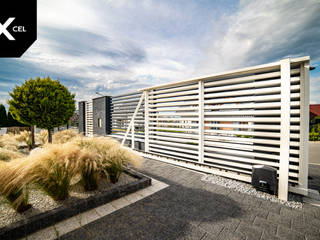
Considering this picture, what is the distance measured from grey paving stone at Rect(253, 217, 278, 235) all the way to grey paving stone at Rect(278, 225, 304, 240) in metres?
0.06

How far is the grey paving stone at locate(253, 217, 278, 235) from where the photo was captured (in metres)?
1.66

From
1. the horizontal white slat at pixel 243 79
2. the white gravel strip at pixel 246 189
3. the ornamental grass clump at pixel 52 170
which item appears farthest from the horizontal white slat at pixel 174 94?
the ornamental grass clump at pixel 52 170

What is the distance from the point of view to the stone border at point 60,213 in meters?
1.43

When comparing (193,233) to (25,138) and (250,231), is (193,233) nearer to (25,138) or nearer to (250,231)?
(250,231)

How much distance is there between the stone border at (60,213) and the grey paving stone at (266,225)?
1.91 meters

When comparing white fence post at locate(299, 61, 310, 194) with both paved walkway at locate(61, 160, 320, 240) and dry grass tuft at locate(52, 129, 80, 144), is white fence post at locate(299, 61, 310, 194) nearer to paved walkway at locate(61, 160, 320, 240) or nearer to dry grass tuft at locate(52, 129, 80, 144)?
paved walkway at locate(61, 160, 320, 240)

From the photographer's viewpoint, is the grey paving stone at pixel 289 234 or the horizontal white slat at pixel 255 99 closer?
the grey paving stone at pixel 289 234

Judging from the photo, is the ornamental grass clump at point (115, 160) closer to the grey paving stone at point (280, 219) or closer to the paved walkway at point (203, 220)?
the paved walkway at point (203, 220)

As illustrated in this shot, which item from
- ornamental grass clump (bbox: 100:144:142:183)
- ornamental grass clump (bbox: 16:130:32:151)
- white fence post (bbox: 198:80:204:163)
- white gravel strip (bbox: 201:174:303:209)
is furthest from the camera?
ornamental grass clump (bbox: 16:130:32:151)

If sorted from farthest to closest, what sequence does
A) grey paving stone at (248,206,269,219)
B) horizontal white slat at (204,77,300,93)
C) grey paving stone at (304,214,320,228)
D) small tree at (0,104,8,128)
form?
small tree at (0,104,8,128)
horizontal white slat at (204,77,300,93)
grey paving stone at (248,206,269,219)
grey paving stone at (304,214,320,228)

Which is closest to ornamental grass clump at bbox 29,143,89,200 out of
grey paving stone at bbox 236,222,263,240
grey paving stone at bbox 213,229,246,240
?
grey paving stone at bbox 213,229,246,240

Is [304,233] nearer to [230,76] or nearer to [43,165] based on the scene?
[230,76]

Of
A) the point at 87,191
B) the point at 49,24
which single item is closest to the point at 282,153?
the point at 87,191

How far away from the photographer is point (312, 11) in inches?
117
